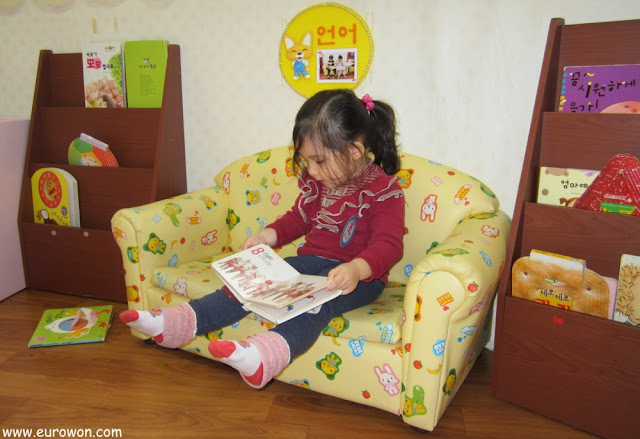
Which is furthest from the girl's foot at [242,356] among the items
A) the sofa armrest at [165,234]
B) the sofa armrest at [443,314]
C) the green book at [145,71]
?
the green book at [145,71]

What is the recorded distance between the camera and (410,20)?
6.13ft

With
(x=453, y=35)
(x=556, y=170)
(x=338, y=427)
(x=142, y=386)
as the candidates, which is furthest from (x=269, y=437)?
(x=453, y=35)

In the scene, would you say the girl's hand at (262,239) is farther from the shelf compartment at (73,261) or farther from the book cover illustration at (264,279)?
the shelf compartment at (73,261)

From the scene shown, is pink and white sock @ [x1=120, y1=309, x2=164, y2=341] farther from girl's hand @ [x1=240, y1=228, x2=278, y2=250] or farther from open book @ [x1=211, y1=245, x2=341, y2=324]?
girl's hand @ [x1=240, y1=228, x2=278, y2=250]

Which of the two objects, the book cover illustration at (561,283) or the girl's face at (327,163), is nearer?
the book cover illustration at (561,283)

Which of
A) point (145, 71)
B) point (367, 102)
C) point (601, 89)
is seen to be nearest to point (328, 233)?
point (367, 102)

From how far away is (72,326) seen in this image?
2039 mm

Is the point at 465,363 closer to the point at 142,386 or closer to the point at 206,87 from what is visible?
the point at 142,386

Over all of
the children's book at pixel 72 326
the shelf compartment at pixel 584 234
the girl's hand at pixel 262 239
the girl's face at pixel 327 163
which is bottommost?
the children's book at pixel 72 326

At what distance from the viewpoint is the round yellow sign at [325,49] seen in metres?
1.95

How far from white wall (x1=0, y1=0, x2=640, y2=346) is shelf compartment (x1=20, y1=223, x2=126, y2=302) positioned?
533 mm

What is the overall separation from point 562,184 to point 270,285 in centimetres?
96

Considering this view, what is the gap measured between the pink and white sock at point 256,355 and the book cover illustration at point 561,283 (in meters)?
0.74

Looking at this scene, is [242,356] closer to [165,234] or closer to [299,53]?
[165,234]
